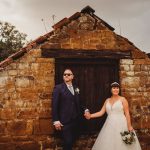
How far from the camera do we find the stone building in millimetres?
7507

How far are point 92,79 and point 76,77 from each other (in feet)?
1.43

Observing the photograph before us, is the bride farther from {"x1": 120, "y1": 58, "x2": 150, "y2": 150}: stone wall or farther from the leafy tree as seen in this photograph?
the leafy tree

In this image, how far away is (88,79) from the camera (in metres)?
8.23

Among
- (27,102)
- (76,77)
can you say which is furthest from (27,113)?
(76,77)

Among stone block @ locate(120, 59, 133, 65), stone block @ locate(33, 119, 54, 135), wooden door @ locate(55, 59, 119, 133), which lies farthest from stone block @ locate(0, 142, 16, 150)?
stone block @ locate(120, 59, 133, 65)

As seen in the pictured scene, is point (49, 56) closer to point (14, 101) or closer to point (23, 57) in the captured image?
point (23, 57)

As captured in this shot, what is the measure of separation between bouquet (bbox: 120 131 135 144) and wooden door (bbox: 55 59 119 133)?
139 cm

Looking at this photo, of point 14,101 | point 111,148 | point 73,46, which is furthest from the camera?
point 73,46

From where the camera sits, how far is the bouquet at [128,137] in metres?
6.86

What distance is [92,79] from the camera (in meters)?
8.26

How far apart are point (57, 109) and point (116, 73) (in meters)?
2.17

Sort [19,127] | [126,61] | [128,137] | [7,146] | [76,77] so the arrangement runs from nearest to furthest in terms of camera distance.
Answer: [128,137] → [7,146] → [19,127] → [76,77] → [126,61]

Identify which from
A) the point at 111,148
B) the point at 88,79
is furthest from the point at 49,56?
the point at 111,148

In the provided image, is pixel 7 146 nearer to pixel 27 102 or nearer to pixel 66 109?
pixel 27 102
